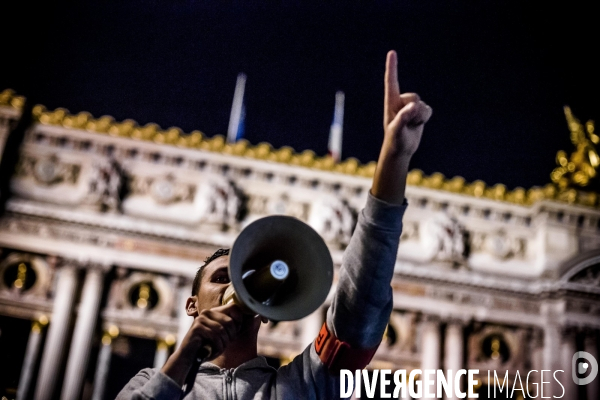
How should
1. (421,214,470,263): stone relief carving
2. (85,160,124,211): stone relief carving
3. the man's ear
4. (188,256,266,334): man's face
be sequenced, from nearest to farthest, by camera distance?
(188,256,266,334): man's face
the man's ear
(85,160,124,211): stone relief carving
(421,214,470,263): stone relief carving

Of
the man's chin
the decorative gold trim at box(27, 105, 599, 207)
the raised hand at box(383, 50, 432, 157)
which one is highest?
the decorative gold trim at box(27, 105, 599, 207)

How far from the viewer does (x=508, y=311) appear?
18969 millimetres

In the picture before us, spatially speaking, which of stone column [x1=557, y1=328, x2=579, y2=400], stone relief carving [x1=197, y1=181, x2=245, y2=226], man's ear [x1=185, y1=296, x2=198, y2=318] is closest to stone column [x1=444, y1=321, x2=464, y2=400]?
stone column [x1=557, y1=328, x2=579, y2=400]

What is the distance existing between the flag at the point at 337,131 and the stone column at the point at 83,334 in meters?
7.89

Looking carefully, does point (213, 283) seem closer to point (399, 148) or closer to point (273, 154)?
point (399, 148)

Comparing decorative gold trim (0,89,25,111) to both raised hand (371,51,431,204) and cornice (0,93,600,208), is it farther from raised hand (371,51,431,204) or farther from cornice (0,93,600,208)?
raised hand (371,51,431,204)

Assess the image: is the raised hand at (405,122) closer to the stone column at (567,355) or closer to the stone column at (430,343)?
the stone column at (430,343)

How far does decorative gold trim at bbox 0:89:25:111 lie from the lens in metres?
18.6

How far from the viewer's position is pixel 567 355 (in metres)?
18.3

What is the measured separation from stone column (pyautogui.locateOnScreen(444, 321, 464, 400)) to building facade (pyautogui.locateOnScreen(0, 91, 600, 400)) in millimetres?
37

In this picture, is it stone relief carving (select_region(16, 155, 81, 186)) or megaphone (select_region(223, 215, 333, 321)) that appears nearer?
megaphone (select_region(223, 215, 333, 321))

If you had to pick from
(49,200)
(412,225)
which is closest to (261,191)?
(412,225)

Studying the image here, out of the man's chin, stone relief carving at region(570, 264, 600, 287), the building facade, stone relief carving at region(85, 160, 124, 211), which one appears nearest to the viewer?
the man's chin

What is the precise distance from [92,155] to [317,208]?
7.00m
